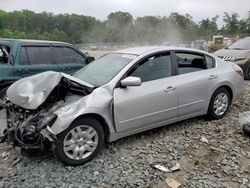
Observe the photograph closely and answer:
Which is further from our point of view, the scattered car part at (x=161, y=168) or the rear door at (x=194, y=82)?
the rear door at (x=194, y=82)

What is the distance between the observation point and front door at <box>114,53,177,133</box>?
4.38 m

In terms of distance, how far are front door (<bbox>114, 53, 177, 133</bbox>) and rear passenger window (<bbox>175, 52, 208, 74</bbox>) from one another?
0.82ft

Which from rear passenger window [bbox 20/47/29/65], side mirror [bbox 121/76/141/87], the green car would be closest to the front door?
side mirror [bbox 121/76/141/87]

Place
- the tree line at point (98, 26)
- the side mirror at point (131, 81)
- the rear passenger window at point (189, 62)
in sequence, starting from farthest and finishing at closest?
the tree line at point (98, 26) → the rear passenger window at point (189, 62) → the side mirror at point (131, 81)

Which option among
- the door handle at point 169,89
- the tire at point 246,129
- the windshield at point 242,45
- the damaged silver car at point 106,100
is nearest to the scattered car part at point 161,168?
the damaged silver car at point 106,100

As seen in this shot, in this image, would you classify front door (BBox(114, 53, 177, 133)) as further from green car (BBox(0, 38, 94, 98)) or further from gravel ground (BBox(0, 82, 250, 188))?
Result: green car (BBox(0, 38, 94, 98))

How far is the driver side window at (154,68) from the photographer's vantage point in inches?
→ 185

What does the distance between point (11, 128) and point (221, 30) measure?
203 feet

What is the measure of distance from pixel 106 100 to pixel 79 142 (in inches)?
26.8

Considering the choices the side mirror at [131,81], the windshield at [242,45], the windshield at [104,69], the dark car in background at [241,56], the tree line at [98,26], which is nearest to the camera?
the side mirror at [131,81]

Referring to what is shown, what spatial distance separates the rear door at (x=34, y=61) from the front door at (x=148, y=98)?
3147 millimetres

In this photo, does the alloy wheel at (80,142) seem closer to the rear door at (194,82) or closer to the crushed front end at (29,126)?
the crushed front end at (29,126)

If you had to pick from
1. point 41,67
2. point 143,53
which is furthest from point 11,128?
point 41,67

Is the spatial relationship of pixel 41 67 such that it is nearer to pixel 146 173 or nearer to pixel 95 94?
pixel 95 94
